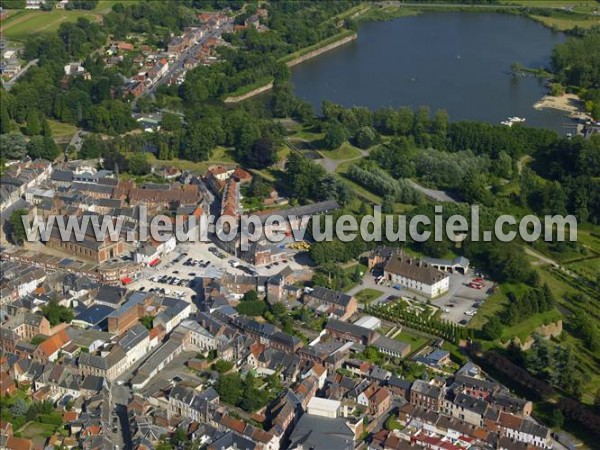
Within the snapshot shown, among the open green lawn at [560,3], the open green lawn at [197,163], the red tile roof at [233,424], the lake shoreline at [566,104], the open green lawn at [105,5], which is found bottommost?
the lake shoreline at [566,104]

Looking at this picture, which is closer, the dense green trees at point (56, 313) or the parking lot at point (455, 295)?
the dense green trees at point (56, 313)

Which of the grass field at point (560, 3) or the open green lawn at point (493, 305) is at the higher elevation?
the grass field at point (560, 3)

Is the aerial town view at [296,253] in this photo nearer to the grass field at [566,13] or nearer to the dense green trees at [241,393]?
the dense green trees at [241,393]

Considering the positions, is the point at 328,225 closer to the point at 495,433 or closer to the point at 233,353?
the point at 233,353

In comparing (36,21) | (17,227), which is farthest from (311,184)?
(36,21)

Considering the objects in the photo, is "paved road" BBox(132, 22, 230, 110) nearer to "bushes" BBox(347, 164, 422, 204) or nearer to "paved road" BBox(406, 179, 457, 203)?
"bushes" BBox(347, 164, 422, 204)

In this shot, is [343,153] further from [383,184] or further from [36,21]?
[36,21]

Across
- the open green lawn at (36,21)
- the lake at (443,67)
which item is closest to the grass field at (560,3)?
the lake at (443,67)
